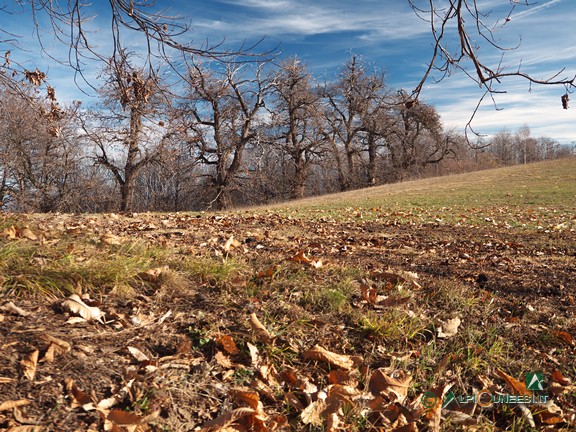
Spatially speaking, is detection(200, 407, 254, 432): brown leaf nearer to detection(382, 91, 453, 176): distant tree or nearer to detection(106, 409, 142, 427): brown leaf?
detection(106, 409, 142, 427): brown leaf

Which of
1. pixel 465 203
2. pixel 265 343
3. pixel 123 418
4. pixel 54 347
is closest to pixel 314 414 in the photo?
pixel 265 343

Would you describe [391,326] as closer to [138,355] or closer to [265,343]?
[265,343]

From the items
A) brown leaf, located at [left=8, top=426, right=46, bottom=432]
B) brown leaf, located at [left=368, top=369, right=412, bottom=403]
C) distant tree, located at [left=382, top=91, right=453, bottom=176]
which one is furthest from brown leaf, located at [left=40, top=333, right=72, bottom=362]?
distant tree, located at [left=382, top=91, right=453, bottom=176]

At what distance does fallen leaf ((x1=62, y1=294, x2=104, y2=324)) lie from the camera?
2387 mm

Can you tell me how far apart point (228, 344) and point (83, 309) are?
0.91 m

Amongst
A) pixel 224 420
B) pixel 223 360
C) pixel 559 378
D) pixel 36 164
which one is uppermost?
pixel 36 164

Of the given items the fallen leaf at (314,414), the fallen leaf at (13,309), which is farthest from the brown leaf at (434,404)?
the fallen leaf at (13,309)

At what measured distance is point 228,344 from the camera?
2336mm

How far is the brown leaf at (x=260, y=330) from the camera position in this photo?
95.8 inches

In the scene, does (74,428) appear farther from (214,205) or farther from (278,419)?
(214,205)

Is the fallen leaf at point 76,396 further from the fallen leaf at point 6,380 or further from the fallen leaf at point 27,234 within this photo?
the fallen leaf at point 27,234

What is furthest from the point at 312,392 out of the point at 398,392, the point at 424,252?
the point at 424,252

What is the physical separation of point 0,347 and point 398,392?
6.78ft

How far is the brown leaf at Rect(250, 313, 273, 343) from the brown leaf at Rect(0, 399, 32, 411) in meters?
1.20
